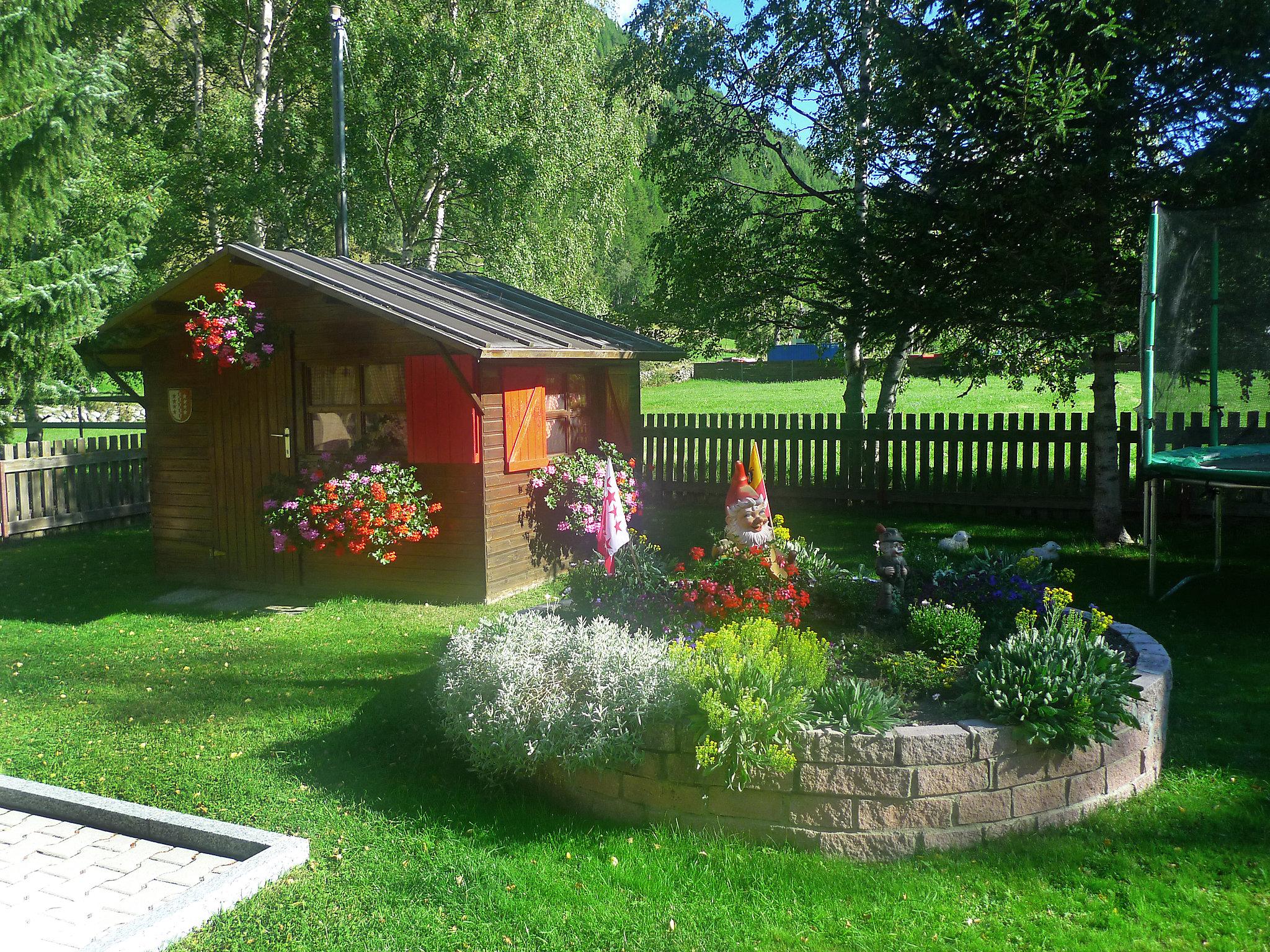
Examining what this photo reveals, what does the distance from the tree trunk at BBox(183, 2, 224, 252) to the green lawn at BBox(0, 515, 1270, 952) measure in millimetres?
13509

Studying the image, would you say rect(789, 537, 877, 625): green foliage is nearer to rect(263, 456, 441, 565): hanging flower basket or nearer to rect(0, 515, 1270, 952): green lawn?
rect(0, 515, 1270, 952): green lawn

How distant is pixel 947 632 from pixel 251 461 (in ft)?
22.3

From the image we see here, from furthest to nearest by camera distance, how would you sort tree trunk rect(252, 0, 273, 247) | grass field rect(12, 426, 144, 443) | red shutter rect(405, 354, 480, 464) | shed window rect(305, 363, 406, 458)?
grass field rect(12, 426, 144, 443) < tree trunk rect(252, 0, 273, 247) < shed window rect(305, 363, 406, 458) < red shutter rect(405, 354, 480, 464)

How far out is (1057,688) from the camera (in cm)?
407

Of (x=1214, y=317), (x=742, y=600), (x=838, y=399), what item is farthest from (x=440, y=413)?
(x=838, y=399)

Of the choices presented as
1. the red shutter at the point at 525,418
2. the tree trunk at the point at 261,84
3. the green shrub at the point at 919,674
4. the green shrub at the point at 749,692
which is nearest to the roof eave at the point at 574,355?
the red shutter at the point at 525,418

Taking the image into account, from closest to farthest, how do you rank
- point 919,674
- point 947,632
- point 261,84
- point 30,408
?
1. point 919,674
2. point 947,632
3. point 30,408
4. point 261,84

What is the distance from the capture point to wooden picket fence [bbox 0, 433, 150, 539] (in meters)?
11.8

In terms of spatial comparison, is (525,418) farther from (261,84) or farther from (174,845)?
(261,84)

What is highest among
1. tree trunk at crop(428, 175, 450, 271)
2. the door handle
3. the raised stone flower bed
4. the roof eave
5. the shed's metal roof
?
tree trunk at crop(428, 175, 450, 271)

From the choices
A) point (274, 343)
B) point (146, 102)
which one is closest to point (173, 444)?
point (274, 343)

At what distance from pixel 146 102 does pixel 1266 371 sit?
21.4 m

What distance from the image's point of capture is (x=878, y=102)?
34.4 feet

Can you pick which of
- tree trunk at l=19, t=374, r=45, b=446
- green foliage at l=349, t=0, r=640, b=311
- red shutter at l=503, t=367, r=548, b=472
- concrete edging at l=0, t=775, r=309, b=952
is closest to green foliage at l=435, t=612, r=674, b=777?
concrete edging at l=0, t=775, r=309, b=952
